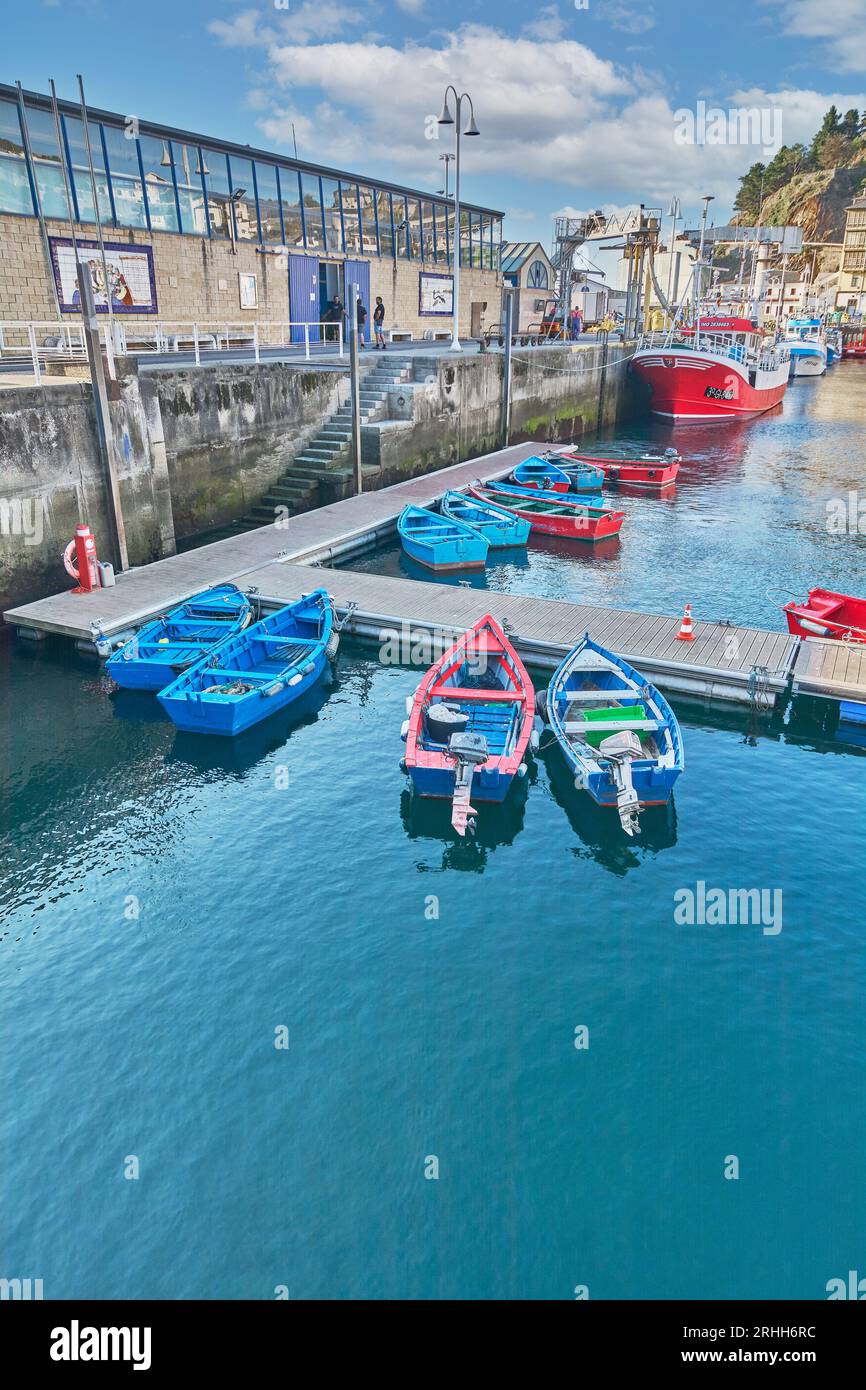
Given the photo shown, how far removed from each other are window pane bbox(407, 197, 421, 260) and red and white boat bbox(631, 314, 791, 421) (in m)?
13.7

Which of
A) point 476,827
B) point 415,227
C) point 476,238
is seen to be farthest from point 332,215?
point 476,827

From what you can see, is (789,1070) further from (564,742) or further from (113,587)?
(113,587)

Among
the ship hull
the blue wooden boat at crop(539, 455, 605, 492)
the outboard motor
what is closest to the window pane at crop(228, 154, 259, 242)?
the blue wooden boat at crop(539, 455, 605, 492)

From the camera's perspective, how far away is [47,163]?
26781 millimetres

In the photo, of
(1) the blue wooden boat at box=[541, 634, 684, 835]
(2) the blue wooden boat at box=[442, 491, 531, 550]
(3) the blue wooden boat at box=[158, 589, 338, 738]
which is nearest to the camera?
(1) the blue wooden boat at box=[541, 634, 684, 835]

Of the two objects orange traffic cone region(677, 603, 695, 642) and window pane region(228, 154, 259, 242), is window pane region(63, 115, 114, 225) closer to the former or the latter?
window pane region(228, 154, 259, 242)

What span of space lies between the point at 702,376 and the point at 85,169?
34.0 meters

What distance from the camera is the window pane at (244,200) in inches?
1313

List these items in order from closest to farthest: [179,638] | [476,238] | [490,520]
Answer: [179,638] < [490,520] < [476,238]

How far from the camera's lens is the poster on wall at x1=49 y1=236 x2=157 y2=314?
2769 centimetres

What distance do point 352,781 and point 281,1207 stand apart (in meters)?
6.78

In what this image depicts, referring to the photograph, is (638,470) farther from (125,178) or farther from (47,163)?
(47,163)

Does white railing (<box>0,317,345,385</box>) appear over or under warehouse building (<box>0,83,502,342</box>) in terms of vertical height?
under

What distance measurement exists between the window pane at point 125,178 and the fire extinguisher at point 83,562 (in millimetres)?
17227
